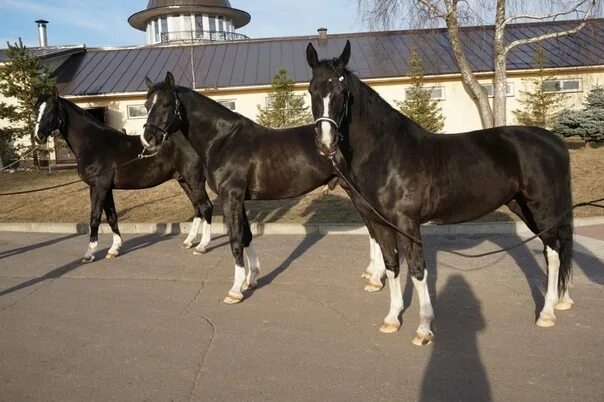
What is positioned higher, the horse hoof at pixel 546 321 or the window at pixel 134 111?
the window at pixel 134 111

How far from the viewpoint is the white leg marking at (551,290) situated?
14.8ft

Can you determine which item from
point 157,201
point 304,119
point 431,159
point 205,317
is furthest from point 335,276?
point 304,119

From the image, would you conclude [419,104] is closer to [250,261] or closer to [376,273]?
[376,273]

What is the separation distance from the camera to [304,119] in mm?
20734

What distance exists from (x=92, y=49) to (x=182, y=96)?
91.3 ft

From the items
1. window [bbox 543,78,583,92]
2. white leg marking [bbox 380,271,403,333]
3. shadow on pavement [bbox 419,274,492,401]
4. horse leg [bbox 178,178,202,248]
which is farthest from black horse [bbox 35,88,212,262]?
window [bbox 543,78,583,92]

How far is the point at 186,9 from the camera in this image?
3647 cm

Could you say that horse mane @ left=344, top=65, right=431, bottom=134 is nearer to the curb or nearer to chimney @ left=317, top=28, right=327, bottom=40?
the curb

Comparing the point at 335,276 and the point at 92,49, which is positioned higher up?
the point at 92,49

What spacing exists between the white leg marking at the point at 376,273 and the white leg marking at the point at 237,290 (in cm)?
145

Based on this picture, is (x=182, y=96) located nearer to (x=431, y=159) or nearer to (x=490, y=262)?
(x=431, y=159)

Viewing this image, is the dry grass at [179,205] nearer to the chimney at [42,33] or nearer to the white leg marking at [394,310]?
the white leg marking at [394,310]

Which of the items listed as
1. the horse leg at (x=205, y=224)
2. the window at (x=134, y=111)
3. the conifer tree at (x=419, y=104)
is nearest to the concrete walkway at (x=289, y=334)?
the horse leg at (x=205, y=224)

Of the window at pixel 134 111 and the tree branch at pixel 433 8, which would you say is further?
the window at pixel 134 111
